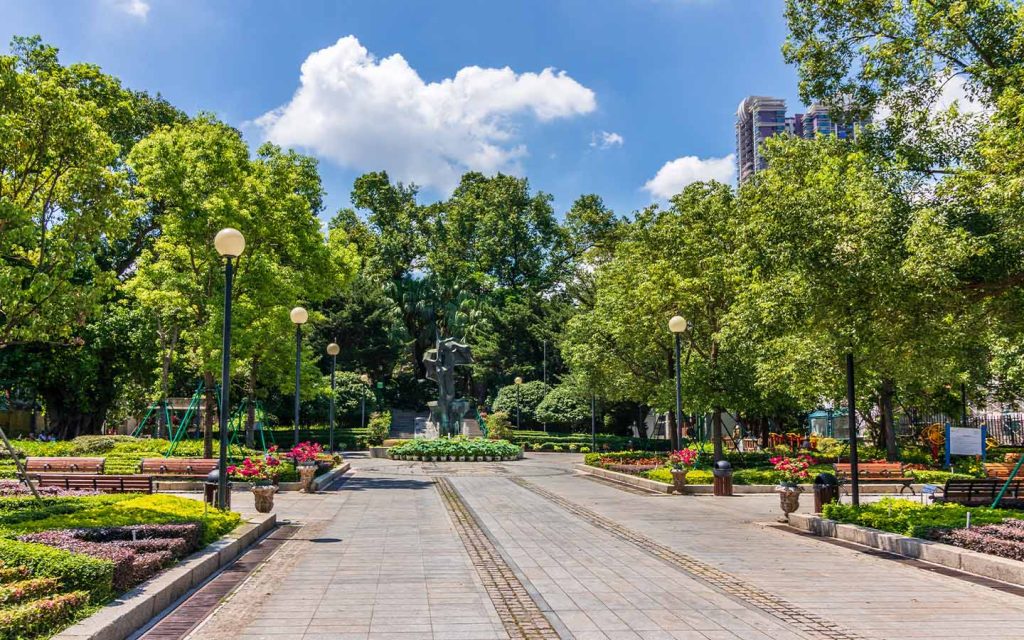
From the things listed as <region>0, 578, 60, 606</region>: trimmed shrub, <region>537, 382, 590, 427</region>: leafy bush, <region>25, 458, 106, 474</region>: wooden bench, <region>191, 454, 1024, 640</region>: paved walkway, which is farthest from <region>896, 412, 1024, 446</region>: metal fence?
<region>0, 578, 60, 606</region>: trimmed shrub

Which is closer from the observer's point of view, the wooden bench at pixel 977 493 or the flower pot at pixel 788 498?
the flower pot at pixel 788 498

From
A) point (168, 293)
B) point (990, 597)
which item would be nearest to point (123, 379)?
point (168, 293)

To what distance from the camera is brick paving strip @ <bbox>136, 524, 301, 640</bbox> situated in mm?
6922

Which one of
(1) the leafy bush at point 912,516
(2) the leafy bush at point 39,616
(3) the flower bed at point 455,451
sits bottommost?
(3) the flower bed at point 455,451

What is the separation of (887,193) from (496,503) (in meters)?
11.1

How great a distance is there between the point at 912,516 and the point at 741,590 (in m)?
5.39

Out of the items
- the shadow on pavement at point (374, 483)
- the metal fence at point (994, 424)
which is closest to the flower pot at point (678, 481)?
the shadow on pavement at point (374, 483)

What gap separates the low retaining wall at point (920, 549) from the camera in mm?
9438

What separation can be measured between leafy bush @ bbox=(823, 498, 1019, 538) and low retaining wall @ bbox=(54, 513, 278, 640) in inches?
402

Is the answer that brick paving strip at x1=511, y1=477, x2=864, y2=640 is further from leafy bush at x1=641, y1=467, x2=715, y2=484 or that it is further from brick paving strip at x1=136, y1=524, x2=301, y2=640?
leafy bush at x1=641, y1=467, x2=715, y2=484

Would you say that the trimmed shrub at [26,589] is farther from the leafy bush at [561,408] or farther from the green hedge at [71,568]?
the leafy bush at [561,408]

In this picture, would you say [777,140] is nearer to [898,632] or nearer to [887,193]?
[887,193]

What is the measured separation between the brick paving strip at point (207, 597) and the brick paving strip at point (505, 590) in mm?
2920

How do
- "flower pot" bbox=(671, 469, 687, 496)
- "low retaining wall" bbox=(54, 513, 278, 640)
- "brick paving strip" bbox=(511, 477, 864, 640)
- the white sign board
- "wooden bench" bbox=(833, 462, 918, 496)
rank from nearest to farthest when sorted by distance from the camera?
"low retaining wall" bbox=(54, 513, 278, 640) < "brick paving strip" bbox=(511, 477, 864, 640) < "flower pot" bbox=(671, 469, 687, 496) < "wooden bench" bbox=(833, 462, 918, 496) < the white sign board
